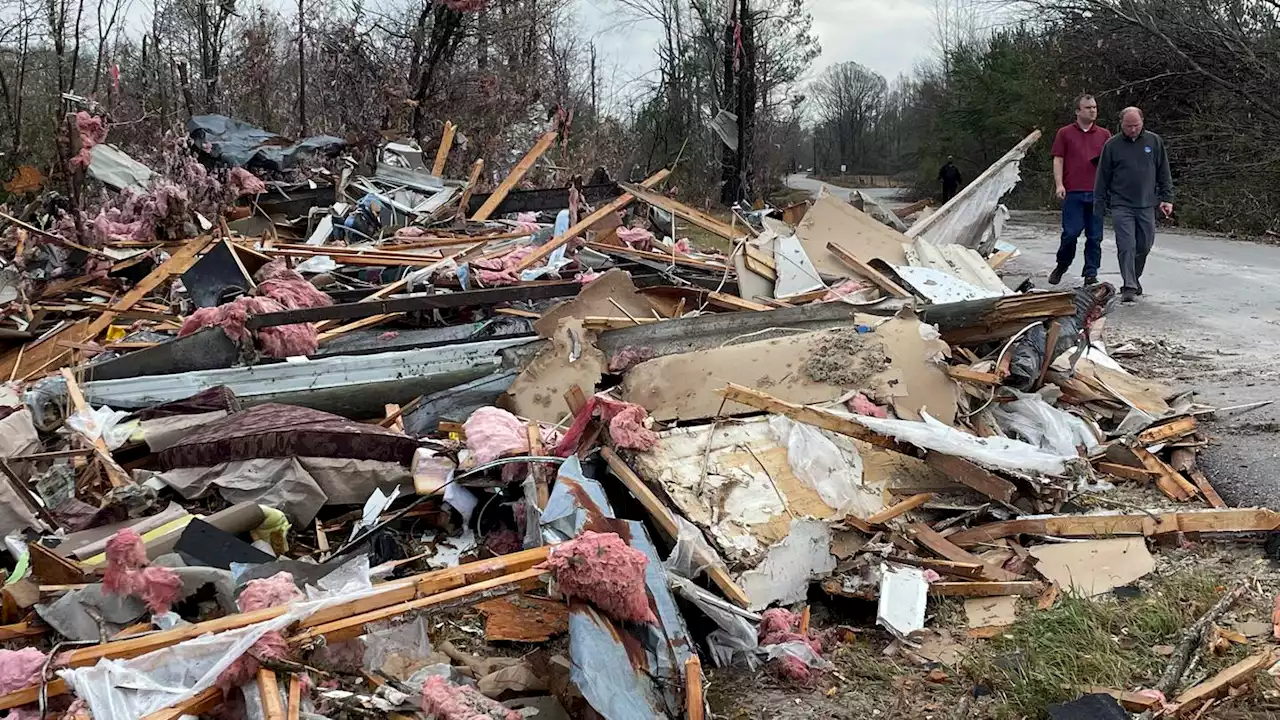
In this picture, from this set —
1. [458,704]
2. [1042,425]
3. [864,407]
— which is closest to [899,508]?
[864,407]

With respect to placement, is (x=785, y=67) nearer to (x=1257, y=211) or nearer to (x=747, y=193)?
(x=747, y=193)

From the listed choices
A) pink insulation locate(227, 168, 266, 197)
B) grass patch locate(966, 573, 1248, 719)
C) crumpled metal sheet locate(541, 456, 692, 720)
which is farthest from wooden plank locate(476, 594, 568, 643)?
pink insulation locate(227, 168, 266, 197)

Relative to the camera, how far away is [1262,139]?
56.3 ft

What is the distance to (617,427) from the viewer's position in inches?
162

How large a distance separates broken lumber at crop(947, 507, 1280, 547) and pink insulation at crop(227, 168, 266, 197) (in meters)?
8.71

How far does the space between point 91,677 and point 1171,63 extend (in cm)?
2283

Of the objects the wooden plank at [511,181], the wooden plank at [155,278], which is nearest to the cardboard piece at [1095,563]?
the wooden plank at [155,278]

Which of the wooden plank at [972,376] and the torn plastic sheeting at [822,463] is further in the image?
the wooden plank at [972,376]

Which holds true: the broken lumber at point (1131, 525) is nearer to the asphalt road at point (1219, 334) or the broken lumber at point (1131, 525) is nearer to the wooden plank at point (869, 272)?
the asphalt road at point (1219, 334)

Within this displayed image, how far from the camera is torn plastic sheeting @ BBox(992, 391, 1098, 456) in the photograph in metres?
4.77

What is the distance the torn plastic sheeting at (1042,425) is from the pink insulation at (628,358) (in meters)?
1.92

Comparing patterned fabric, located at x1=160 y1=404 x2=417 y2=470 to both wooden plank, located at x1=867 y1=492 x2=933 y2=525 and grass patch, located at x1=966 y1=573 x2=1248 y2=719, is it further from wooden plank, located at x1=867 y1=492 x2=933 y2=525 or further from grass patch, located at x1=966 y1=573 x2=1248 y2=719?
grass patch, located at x1=966 y1=573 x2=1248 y2=719

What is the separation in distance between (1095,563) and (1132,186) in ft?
17.7

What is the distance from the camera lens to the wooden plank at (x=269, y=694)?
2.31 metres
